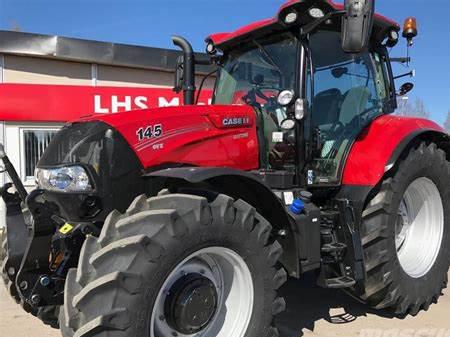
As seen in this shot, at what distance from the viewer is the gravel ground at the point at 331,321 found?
3842 millimetres

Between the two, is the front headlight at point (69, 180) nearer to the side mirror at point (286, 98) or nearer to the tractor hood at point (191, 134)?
the tractor hood at point (191, 134)

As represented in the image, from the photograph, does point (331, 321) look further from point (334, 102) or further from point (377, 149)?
point (334, 102)

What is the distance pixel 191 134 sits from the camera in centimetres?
340

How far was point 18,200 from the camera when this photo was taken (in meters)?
3.25

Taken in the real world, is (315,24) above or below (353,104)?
above

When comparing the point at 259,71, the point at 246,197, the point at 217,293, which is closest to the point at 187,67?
the point at 259,71

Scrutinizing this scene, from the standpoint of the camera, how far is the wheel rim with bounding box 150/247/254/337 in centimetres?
280

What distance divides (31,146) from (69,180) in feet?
22.9

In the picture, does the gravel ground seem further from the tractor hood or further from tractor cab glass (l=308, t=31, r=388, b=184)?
the tractor hood

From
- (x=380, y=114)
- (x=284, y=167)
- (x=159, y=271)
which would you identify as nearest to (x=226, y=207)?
(x=159, y=271)

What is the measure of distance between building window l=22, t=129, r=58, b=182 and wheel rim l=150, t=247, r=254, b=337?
703 centimetres

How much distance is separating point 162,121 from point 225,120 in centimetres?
54

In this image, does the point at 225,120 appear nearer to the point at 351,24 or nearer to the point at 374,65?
the point at 351,24

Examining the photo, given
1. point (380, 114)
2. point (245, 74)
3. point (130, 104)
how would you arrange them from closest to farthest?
point (245, 74) → point (380, 114) → point (130, 104)
